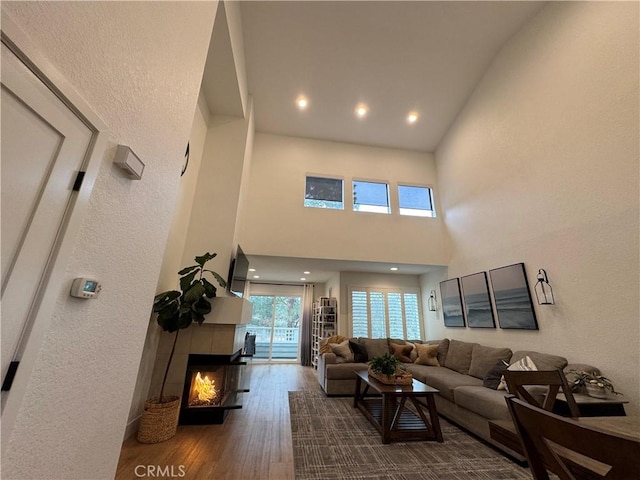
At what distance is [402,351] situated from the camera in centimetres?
485

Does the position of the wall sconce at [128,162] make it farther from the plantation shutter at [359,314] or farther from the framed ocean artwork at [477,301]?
the plantation shutter at [359,314]

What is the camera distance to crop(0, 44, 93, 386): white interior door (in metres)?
0.65

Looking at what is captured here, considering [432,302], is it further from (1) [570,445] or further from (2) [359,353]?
(1) [570,445]

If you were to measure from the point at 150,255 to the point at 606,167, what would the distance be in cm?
421

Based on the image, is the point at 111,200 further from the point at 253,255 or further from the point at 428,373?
the point at 428,373

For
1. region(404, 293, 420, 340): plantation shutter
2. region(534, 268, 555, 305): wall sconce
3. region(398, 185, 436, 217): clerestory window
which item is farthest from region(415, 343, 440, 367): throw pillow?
region(398, 185, 436, 217): clerestory window

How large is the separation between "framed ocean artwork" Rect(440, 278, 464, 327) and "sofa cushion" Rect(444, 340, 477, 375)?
0.55 metres

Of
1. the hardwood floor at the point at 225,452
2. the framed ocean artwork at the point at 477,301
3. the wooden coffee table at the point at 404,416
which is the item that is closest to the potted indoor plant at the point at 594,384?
the wooden coffee table at the point at 404,416

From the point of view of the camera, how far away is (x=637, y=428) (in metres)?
1.25

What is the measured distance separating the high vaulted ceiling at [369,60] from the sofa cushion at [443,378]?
4.70m

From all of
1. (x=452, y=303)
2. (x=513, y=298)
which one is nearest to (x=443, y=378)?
(x=513, y=298)

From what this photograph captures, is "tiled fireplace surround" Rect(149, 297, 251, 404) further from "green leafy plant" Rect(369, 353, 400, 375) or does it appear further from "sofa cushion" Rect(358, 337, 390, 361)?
"sofa cushion" Rect(358, 337, 390, 361)

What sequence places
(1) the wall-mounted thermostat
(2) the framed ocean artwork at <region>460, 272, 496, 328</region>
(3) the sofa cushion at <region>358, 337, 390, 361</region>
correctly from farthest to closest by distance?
(3) the sofa cushion at <region>358, 337, 390, 361</region> < (2) the framed ocean artwork at <region>460, 272, 496, 328</region> < (1) the wall-mounted thermostat

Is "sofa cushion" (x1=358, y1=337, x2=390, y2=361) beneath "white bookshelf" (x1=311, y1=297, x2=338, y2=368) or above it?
beneath
